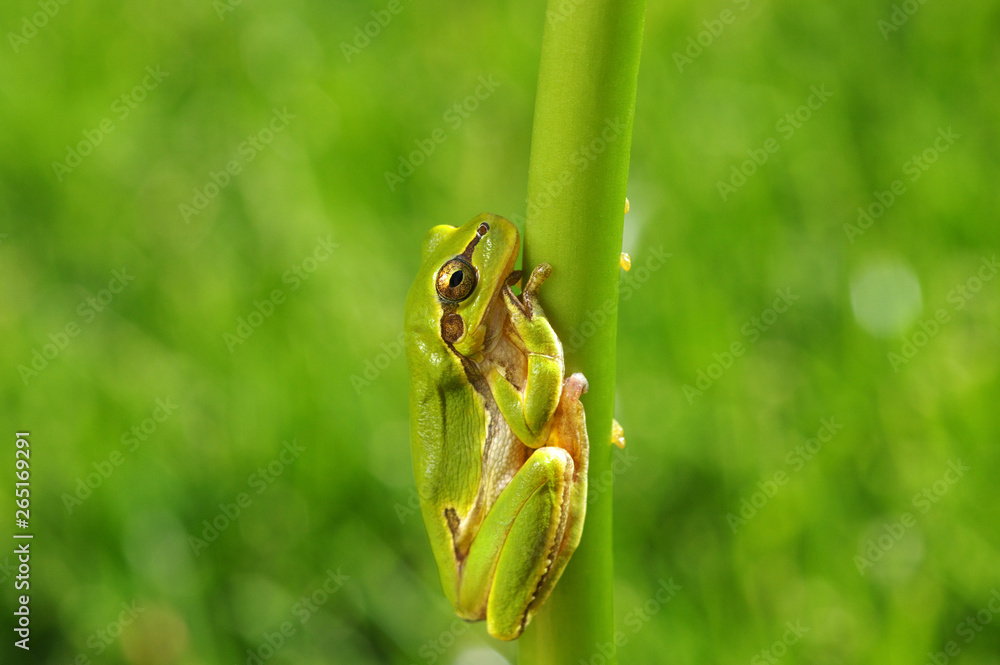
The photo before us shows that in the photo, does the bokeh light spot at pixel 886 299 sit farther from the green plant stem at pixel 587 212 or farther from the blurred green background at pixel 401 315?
the green plant stem at pixel 587 212

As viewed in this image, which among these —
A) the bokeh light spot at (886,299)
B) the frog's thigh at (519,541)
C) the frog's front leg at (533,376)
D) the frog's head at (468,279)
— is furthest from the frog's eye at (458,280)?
the bokeh light spot at (886,299)

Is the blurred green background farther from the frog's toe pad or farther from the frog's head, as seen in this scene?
the frog's toe pad

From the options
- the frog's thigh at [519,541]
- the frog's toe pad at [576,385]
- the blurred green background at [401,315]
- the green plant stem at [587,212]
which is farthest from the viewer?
the blurred green background at [401,315]

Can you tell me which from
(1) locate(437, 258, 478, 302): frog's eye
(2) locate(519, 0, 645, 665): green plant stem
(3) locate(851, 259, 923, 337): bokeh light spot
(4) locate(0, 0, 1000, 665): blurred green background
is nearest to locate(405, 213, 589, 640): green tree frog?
(1) locate(437, 258, 478, 302): frog's eye

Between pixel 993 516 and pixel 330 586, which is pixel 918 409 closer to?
pixel 993 516

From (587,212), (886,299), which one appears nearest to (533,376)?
(587,212)

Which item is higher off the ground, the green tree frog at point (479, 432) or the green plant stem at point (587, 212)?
the green plant stem at point (587, 212)

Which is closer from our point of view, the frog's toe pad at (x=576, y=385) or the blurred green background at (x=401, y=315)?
the frog's toe pad at (x=576, y=385)

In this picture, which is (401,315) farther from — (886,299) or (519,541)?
(519,541)
